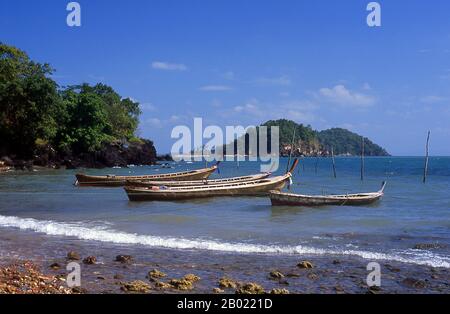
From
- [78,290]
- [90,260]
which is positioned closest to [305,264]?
[90,260]

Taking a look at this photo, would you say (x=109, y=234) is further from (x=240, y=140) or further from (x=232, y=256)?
(x=240, y=140)

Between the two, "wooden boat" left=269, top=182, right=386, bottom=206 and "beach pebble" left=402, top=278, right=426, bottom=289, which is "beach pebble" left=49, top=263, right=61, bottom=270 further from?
"wooden boat" left=269, top=182, right=386, bottom=206

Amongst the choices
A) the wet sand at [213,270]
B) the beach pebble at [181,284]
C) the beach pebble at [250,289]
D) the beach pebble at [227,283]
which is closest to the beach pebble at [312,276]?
the wet sand at [213,270]

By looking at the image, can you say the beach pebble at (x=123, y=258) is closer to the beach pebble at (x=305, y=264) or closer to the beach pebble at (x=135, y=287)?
the beach pebble at (x=135, y=287)

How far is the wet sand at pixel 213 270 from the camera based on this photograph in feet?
30.1

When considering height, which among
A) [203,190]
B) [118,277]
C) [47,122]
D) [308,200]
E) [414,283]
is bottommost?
[414,283]

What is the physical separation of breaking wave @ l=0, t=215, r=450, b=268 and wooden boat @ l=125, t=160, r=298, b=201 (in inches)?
370

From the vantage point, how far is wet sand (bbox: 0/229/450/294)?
30.1ft

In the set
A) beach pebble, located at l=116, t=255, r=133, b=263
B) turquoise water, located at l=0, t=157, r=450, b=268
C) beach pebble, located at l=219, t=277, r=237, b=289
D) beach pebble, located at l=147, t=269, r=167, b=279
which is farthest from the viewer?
turquoise water, located at l=0, t=157, r=450, b=268

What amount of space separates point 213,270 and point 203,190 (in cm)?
1766

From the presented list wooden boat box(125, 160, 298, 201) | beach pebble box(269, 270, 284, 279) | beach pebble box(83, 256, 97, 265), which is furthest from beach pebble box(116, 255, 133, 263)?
wooden boat box(125, 160, 298, 201)

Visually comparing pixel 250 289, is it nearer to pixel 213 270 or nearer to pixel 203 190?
pixel 213 270

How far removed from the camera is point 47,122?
59500 mm
